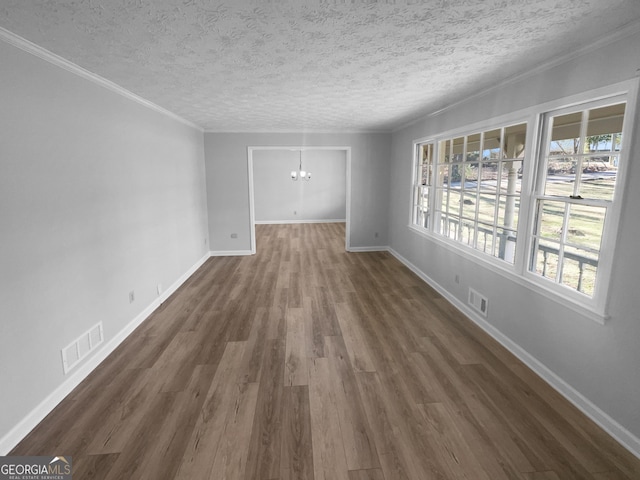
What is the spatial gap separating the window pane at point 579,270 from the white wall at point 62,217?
3.74 meters

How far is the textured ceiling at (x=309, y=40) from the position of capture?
5.54ft

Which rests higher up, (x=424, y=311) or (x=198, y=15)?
(x=198, y=15)

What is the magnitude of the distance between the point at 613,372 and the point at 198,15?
3.22 metres

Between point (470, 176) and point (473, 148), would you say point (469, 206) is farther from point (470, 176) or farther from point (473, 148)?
point (473, 148)

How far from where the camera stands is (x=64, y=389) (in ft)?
7.72

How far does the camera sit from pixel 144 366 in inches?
108

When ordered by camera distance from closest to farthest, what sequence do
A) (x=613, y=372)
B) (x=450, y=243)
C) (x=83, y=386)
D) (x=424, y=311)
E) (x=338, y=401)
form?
1. (x=613, y=372)
2. (x=338, y=401)
3. (x=83, y=386)
4. (x=424, y=311)
5. (x=450, y=243)

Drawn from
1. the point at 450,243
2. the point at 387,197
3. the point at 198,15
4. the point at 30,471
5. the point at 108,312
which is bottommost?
the point at 30,471

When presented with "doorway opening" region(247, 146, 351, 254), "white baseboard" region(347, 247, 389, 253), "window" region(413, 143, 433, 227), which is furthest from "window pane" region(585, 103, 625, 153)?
"doorway opening" region(247, 146, 351, 254)

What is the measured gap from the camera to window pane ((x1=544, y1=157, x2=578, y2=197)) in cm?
240

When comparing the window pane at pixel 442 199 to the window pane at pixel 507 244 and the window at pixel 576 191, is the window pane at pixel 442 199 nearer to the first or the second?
the window pane at pixel 507 244

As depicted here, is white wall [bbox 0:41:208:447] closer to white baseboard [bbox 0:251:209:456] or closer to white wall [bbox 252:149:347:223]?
white baseboard [bbox 0:251:209:456]

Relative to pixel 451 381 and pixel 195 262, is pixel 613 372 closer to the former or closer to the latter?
pixel 451 381

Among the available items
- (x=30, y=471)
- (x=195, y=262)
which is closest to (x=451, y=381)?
(x=30, y=471)
